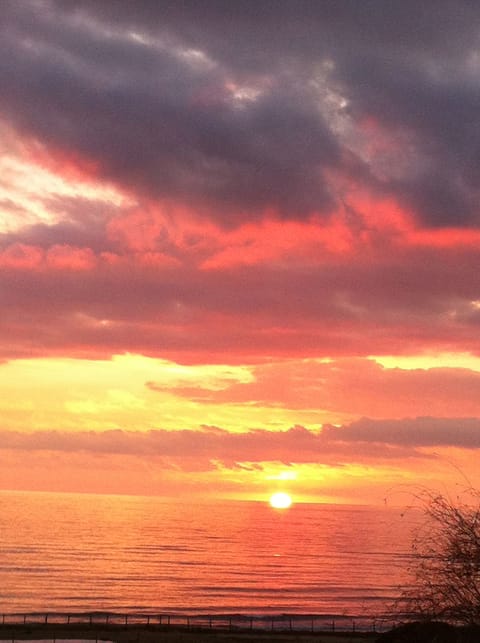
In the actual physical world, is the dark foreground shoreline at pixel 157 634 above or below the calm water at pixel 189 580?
above

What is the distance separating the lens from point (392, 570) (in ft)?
543

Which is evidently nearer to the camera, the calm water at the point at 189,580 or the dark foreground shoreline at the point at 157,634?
the dark foreground shoreline at the point at 157,634

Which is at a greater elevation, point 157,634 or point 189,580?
point 157,634

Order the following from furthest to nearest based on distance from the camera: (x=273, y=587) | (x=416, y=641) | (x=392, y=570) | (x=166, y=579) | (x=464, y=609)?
(x=392, y=570) < (x=166, y=579) < (x=273, y=587) < (x=416, y=641) < (x=464, y=609)

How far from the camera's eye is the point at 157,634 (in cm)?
7962

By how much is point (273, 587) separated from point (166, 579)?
20.1 meters

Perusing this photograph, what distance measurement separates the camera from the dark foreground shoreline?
75.5m

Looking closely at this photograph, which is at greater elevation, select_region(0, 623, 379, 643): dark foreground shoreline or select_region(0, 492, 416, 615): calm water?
select_region(0, 623, 379, 643): dark foreground shoreline

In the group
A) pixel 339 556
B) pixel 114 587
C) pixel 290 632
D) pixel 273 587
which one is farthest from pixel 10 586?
pixel 339 556

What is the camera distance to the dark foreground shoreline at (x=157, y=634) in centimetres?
7550

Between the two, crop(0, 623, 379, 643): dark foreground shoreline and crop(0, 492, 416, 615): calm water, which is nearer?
crop(0, 623, 379, 643): dark foreground shoreline

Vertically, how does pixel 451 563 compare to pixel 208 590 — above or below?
above

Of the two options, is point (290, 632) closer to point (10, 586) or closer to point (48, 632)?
point (48, 632)

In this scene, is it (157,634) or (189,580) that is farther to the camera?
(189,580)
